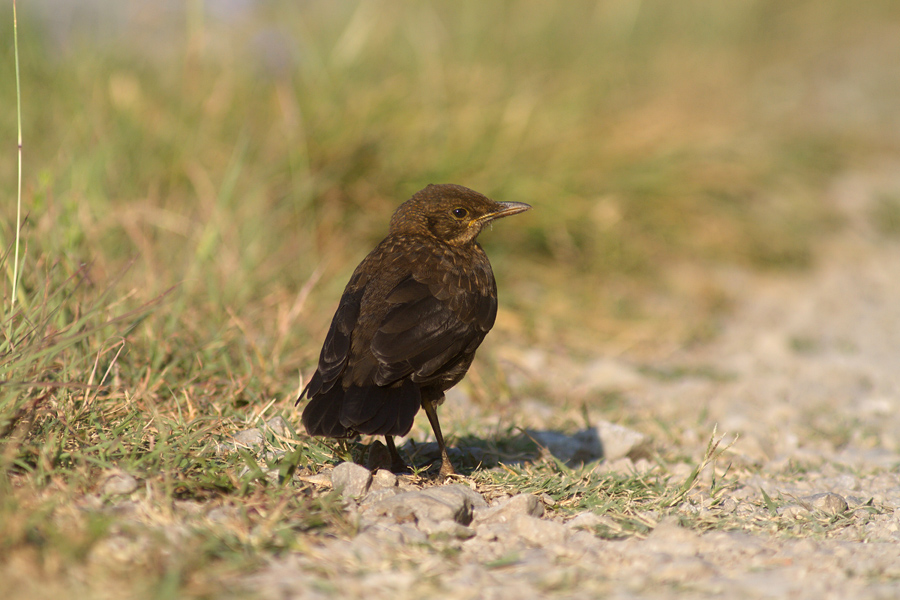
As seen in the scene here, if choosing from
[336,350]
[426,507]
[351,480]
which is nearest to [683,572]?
[426,507]

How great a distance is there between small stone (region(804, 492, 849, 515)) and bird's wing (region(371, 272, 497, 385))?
1406mm

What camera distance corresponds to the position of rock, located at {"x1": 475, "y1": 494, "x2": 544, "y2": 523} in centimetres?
296

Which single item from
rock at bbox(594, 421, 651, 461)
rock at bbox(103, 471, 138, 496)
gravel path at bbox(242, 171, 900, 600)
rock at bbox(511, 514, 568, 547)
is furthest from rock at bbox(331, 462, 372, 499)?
rock at bbox(594, 421, 651, 461)

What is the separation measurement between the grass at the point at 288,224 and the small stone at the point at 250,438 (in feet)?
0.13

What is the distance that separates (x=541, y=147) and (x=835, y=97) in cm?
726

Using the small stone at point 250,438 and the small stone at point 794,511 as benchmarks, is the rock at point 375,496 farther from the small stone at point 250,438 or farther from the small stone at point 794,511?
the small stone at point 794,511

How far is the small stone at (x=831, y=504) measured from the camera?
3.18 metres

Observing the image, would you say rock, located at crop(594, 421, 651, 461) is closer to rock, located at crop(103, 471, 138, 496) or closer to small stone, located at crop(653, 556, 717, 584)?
small stone, located at crop(653, 556, 717, 584)

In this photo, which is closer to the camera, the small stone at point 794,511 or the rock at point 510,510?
the rock at point 510,510

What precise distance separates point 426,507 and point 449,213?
163 cm

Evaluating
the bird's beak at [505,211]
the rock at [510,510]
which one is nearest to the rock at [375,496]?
the rock at [510,510]

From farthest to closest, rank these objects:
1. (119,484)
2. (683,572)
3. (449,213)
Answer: (449,213) < (119,484) < (683,572)

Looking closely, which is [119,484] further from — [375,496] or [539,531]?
[539,531]

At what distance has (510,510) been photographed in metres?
2.97
